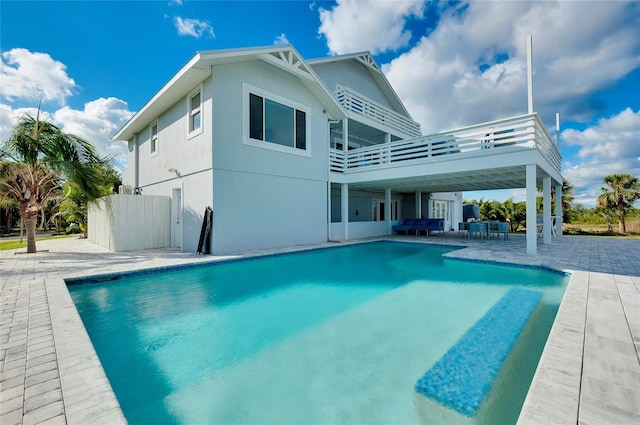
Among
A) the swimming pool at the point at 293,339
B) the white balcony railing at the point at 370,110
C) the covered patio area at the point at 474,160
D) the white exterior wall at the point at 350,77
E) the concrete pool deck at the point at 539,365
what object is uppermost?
the white exterior wall at the point at 350,77

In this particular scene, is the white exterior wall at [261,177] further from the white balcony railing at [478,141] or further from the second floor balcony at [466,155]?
the white balcony railing at [478,141]

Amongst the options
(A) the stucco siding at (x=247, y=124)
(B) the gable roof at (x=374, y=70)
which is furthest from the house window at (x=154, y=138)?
(B) the gable roof at (x=374, y=70)

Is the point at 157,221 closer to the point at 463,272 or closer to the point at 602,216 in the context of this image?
the point at 463,272

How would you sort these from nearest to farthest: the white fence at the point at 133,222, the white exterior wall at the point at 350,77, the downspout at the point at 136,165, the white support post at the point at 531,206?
the white support post at the point at 531,206
the white fence at the point at 133,222
the downspout at the point at 136,165
the white exterior wall at the point at 350,77

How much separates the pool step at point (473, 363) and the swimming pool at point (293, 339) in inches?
4.0

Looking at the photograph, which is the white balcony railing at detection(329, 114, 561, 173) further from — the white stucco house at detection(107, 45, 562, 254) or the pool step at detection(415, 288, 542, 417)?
the pool step at detection(415, 288, 542, 417)

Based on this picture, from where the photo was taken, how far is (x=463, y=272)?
7.43 meters

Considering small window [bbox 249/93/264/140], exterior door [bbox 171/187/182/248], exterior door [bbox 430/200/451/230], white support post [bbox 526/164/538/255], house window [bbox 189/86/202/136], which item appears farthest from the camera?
exterior door [bbox 430/200/451/230]

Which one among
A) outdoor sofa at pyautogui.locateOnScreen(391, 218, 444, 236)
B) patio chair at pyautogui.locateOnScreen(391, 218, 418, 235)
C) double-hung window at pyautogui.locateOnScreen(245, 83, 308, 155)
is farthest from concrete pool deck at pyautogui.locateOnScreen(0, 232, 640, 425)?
patio chair at pyautogui.locateOnScreen(391, 218, 418, 235)

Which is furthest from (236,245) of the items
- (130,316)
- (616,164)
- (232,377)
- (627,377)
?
(616,164)

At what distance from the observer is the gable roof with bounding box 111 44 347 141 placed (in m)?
8.50

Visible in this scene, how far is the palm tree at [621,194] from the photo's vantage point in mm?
18234

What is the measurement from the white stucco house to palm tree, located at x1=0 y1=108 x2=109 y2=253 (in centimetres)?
256

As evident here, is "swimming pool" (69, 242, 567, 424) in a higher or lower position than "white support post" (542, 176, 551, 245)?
lower
